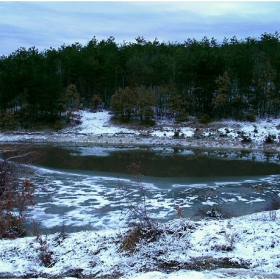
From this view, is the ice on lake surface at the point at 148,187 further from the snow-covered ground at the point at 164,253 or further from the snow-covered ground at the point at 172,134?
the snow-covered ground at the point at 172,134

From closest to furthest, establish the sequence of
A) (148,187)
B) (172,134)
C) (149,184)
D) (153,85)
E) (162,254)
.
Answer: (162,254) < (148,187) < (149,184) < (172,134) < (153,85)

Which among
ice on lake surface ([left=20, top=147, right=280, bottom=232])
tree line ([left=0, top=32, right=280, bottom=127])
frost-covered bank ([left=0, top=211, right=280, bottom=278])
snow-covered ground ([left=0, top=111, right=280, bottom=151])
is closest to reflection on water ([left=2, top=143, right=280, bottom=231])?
ice on lake surface ([left=20, top=147, right=280, bottom=232])

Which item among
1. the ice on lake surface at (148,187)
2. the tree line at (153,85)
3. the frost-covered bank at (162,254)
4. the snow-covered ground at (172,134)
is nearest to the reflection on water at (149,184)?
the ice on lake surface at (148,187)

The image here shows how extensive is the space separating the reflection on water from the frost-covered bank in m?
3.76

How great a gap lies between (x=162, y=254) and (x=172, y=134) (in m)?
32.0

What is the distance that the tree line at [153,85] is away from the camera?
4284 centimetres

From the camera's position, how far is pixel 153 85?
5231 centimetres

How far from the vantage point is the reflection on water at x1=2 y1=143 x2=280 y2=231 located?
1304 centimetres

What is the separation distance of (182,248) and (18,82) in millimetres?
39820

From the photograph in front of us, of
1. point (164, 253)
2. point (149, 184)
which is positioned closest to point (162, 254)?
point (164, 253)

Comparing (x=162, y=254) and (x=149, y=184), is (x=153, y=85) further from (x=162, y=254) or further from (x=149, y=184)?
(x=162, y=254)

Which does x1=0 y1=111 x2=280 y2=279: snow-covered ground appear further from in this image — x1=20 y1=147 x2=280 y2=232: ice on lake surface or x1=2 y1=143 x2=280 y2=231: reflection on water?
x1=2 y1=143 x2=280 y2=231: reflection on water

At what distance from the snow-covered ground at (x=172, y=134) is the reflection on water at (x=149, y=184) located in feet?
16.3

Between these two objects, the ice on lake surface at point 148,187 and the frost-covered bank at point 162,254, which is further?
the ice on lake surface at point 148,187
